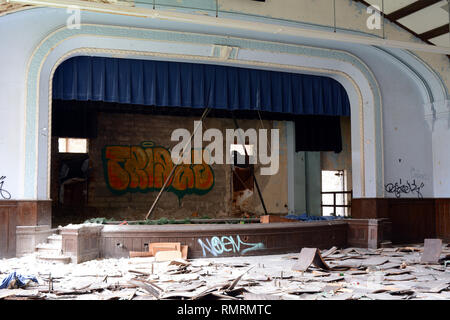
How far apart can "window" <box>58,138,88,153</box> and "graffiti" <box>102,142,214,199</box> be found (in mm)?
590

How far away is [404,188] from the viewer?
9.52 metres

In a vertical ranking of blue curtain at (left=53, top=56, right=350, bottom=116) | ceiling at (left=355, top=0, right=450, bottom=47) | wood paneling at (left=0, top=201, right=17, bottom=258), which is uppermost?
ceiling at (left=355, top=0, right=450, bottom=47)

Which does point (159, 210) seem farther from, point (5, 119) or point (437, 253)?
point (437, 253)

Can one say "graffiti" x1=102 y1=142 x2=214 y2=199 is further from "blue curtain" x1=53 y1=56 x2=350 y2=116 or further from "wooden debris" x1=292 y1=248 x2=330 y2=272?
"wooden debris" x1=292 y1=248 x2=330 y2=272

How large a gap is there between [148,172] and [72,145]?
2297 mm

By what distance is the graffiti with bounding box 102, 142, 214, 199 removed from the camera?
1273cm

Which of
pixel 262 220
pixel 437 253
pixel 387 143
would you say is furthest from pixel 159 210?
pixel 437 253

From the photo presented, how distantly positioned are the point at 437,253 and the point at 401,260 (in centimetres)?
58

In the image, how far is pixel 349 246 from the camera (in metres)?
9.13

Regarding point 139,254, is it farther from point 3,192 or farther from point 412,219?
point 412,219

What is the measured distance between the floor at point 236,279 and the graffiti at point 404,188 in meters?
1.88
